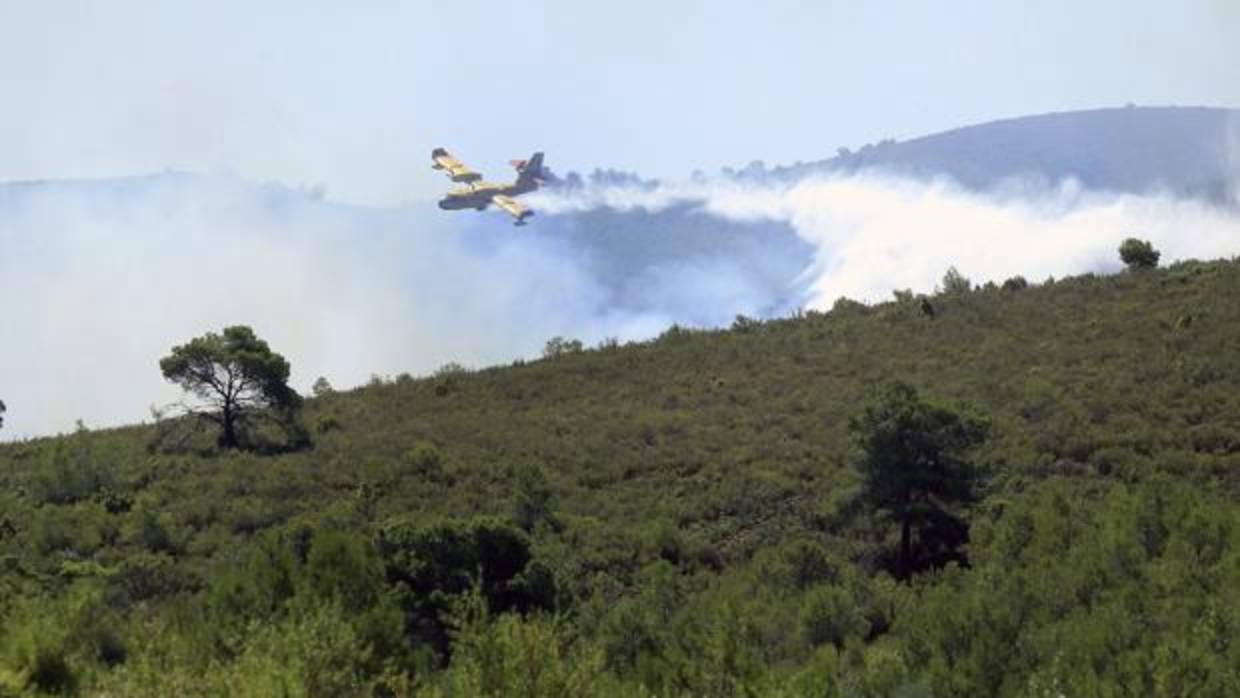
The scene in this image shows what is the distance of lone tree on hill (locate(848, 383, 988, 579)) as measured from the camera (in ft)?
119

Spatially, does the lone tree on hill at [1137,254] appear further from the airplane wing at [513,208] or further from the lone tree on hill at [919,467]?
the airplane wing at [513,208]

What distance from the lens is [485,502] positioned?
43.0 metres

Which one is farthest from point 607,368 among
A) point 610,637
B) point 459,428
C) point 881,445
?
point 610,637

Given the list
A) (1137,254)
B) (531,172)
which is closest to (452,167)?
(531,172)

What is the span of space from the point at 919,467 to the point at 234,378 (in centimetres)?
3201

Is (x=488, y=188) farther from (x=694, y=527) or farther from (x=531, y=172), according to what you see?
(x=694, y=527)

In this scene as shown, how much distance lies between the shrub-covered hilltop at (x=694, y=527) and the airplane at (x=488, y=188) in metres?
58.5

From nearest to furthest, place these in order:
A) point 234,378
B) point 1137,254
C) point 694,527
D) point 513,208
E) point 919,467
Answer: point 919,467 → point 694,527 → point 234,378 → point 1137,254 → point 513,208

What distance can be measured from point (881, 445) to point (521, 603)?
45.4 ft

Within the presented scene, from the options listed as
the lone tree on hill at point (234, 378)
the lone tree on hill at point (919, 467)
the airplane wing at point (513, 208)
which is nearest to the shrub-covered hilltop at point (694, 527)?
the lone tree on hill at point (919, 467)

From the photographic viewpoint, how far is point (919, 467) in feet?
121

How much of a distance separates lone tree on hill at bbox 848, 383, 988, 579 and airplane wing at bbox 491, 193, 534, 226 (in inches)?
3260

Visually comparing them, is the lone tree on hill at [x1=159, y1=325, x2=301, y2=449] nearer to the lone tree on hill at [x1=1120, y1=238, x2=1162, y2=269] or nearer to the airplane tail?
the lone tree on hill at [x1=1120, y1=238, x2=1162, y2=269]

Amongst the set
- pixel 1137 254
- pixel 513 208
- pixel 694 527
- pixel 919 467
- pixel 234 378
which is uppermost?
pixel 513 208
